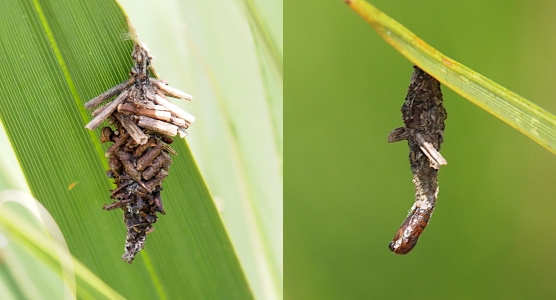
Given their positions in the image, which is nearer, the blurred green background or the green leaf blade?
the green leaf blade

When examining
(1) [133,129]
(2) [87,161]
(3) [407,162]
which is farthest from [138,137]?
(3) [407,162]

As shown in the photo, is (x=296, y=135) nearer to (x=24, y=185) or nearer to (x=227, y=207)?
(x=227, y=207)

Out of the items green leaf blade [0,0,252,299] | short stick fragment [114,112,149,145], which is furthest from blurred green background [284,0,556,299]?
short stick fragment [114,112,149,145]

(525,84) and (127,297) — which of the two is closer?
(127,297)

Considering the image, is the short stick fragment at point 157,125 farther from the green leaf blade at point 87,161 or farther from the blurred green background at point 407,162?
the blurred green background at point 407,162

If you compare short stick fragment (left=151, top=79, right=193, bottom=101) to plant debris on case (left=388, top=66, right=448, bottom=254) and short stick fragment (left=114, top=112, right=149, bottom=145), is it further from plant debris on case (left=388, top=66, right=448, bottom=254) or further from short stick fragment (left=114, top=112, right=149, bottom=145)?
plant debris on case (left=388, top=66, right=448, bottom=254)

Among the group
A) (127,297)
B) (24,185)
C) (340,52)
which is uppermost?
(340,52)

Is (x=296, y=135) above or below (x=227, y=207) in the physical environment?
above

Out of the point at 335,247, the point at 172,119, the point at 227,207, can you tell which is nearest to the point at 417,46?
the point at 172,119
